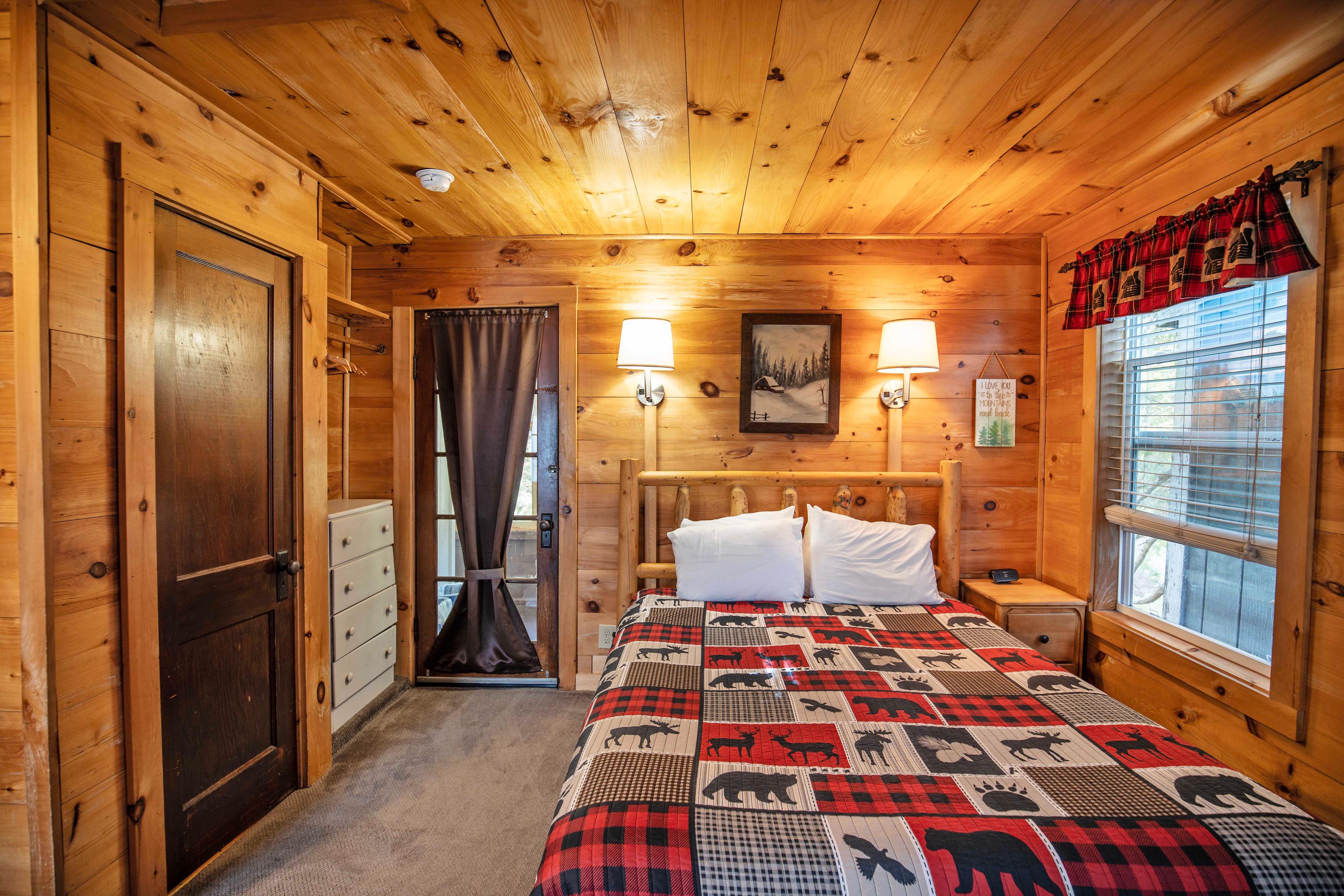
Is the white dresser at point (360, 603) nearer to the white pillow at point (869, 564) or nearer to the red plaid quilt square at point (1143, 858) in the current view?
the white pillow at point (869, 564)

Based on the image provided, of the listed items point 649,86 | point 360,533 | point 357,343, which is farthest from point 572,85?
point 360,533

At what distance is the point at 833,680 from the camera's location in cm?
165

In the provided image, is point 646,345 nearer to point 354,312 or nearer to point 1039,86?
point 354,312

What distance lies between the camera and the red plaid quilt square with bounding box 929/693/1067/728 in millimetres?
1419

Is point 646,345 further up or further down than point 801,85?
further down

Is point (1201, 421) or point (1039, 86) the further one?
point (1201, 421)

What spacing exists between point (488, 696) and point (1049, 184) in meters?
3.39

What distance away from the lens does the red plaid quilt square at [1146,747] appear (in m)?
1.25

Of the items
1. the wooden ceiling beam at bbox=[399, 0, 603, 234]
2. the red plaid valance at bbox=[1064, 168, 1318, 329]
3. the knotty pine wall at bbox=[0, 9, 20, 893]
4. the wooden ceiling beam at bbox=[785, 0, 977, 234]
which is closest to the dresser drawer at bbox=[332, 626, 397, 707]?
the knotty pine wall at bbox=[0, 9, 20, 893]

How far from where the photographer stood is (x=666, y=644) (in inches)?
75.2

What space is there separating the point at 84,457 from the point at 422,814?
4.91ft

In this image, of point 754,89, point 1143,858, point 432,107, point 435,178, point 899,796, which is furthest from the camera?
point 435,178

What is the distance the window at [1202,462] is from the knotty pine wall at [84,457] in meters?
3.23

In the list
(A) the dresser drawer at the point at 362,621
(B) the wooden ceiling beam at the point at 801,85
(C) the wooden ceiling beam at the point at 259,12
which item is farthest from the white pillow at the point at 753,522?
(C) the wooden ceiling beam at the point at 259,12
